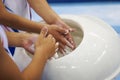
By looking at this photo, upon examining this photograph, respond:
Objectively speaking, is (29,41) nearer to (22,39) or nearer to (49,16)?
(22,39)

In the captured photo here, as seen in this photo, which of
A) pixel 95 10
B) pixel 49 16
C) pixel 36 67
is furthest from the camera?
pixel 95 10

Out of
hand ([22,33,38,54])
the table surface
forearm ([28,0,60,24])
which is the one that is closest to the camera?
hand ([22,33,38,54])

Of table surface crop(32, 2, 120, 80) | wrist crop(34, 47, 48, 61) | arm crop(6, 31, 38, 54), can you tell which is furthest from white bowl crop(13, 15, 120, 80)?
table surface crop(32, 2, 120, 80)

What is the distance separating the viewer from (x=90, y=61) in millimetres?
1116

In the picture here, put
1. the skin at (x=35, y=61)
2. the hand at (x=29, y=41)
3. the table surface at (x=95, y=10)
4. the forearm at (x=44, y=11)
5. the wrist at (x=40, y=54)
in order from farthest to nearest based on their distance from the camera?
the table surface at (x=95, y=10) < the forearm at (x=44, y=11) < the hand at (x=29, y=41) < the wrist at (x=40, y=54) < the skin at (x=35, y=61)

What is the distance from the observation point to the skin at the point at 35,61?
3.15 feet

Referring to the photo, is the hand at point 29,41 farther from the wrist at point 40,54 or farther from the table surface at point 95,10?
the table surface at point 95,10

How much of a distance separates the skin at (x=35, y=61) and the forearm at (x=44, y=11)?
0.14m

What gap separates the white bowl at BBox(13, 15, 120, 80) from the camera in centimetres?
111

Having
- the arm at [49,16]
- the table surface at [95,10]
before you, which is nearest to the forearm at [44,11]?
the arm at [49,16]

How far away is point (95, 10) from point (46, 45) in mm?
1731

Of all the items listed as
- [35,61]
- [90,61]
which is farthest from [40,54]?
[90,61]

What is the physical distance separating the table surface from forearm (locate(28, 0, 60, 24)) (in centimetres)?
117

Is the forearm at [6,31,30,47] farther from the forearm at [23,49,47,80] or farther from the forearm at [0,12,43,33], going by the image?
the forearm at [23,49,47,80]
